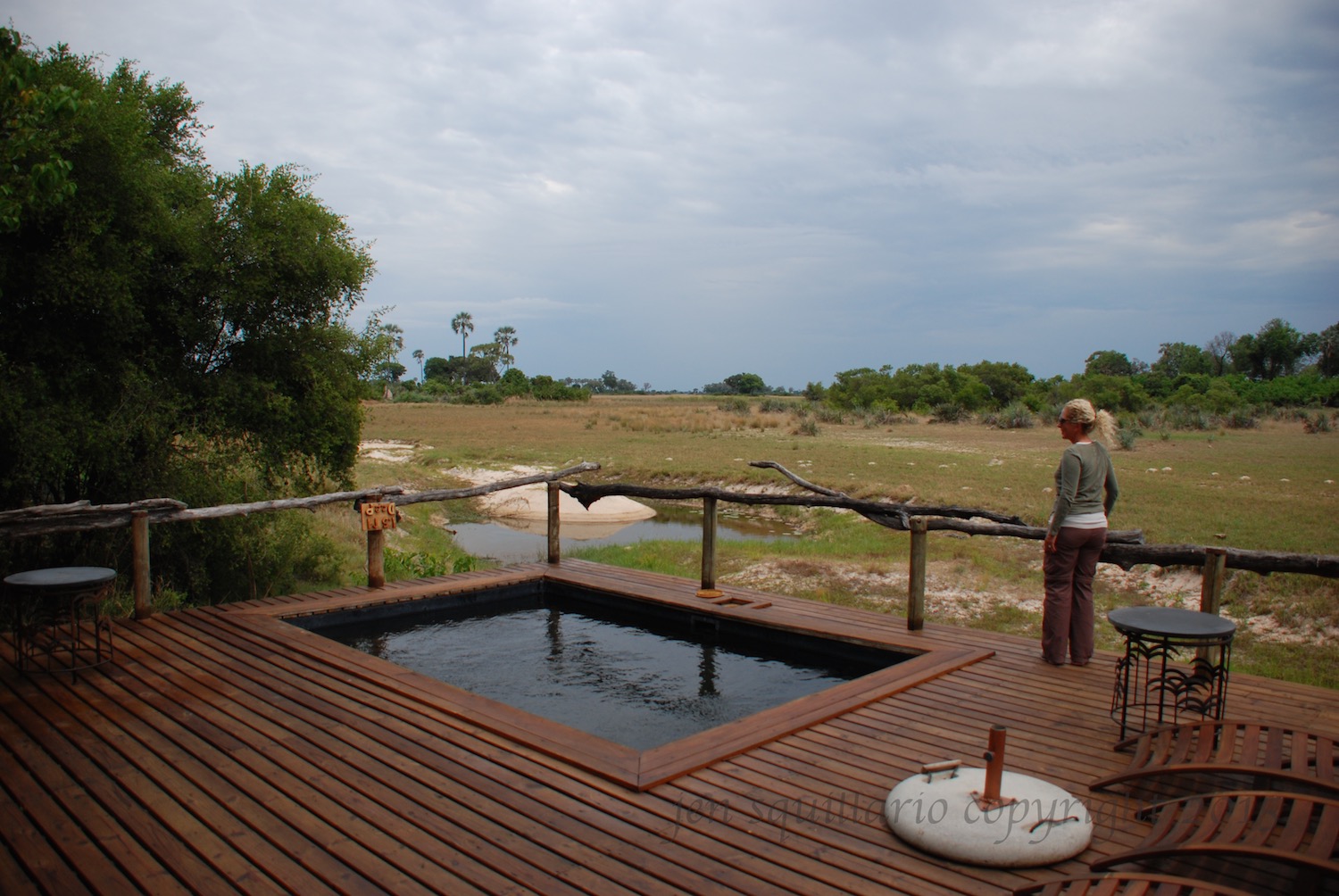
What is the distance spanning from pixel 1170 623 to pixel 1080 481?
1.20 m

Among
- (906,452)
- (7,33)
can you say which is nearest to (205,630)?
(7,33)

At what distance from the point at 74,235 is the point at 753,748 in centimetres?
736

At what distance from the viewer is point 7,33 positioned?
4719mm

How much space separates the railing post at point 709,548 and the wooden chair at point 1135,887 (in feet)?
16.5

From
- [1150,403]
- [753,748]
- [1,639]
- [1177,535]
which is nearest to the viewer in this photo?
[753,748]

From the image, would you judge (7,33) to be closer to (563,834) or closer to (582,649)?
(563,834)

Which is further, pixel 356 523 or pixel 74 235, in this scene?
pixel 356 523

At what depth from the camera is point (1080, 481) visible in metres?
5.27

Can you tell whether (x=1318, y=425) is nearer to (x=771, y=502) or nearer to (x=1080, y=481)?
(x=771, y=502)

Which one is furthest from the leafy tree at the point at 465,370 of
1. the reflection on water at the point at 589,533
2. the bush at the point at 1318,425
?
the reflection on water at the point at 589,533

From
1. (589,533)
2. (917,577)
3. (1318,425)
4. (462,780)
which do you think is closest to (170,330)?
(462,780)

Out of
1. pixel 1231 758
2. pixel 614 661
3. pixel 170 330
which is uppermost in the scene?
pixel 170 330

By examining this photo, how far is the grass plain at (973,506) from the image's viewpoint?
984 centimetres

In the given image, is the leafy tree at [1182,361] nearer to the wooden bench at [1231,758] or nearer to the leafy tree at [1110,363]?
the leafy tree at [1110,363]
